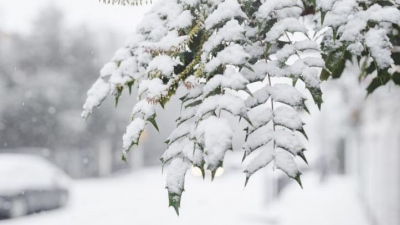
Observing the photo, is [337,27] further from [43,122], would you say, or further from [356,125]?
[43,122]

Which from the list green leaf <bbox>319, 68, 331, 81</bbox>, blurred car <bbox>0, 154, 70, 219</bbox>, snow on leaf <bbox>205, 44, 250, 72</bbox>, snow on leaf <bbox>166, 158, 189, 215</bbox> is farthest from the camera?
blurred car <bbox>0, 154, 70, 219</bbox>

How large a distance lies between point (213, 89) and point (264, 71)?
0.25 metres

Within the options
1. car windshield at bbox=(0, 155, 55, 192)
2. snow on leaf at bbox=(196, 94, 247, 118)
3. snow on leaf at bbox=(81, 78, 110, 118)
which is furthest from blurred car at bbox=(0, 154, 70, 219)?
snow on leaf at bbox=(196, 94, 247, 118)

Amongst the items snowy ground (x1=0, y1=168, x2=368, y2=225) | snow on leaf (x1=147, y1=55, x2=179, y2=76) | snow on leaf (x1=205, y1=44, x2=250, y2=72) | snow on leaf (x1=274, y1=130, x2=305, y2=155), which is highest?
snowy ground (x1=0, y1=168, x2=368, y2=225)

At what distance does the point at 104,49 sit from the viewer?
33406mm

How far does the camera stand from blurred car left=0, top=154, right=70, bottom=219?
43.7 ft

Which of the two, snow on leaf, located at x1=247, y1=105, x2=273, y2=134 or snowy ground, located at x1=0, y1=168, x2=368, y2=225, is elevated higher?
snowy ground, located at x1=0, y1=168, x2=368, y2=225

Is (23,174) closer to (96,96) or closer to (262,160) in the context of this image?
(96,96)

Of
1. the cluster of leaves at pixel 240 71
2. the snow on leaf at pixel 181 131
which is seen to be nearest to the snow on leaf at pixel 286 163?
the cluster of leaves at pixel 240 71

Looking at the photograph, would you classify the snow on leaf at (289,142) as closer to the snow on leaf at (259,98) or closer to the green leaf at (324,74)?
the snow on leaf at (259,98)

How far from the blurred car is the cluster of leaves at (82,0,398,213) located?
40.7ft

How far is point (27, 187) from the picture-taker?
47.3 feet

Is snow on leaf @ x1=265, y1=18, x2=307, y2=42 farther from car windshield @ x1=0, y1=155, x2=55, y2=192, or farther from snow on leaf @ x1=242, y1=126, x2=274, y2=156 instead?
car windshield @ x1=0, y1=155, x2=55, y2=192

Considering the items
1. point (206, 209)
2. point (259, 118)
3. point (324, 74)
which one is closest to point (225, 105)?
point (259, 118)
